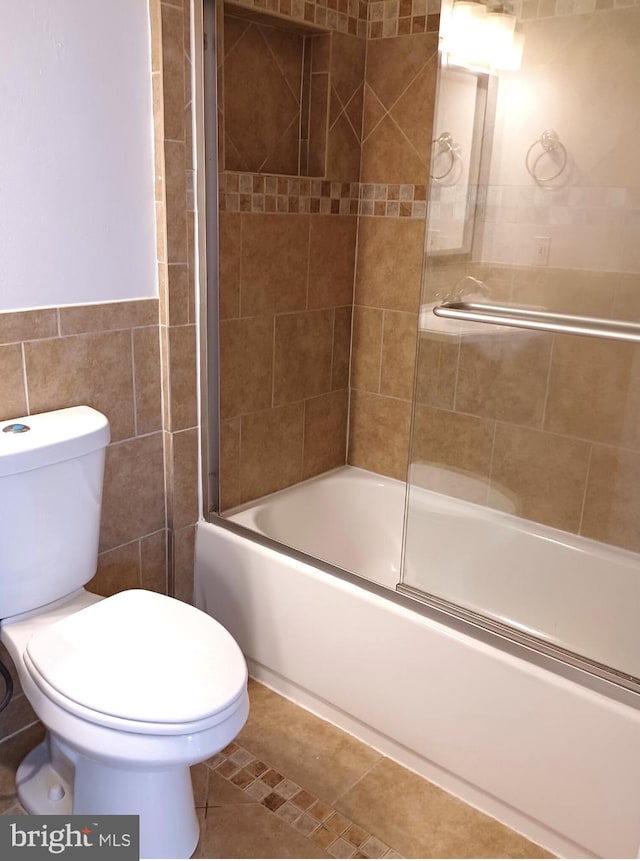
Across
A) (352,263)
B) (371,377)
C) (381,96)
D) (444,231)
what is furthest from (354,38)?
(371,377)

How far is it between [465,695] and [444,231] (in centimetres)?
113

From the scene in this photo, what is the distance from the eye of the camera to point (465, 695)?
172 cm

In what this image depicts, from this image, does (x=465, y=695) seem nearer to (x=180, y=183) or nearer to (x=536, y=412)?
(x=536, y=412)

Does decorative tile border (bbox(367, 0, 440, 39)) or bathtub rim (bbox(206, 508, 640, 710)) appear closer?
bathtub rim (bbox(206, 508, 640, 710))

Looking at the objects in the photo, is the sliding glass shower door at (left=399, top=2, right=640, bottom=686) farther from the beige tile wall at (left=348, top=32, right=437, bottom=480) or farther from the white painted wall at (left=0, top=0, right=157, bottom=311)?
the white painted wall at (left=0, top=0, right=157, bottom=311)

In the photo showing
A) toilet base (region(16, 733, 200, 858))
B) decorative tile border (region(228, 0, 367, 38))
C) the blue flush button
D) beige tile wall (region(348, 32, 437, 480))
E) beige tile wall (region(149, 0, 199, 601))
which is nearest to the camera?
toilet base (region(16, 733, 200, 858))

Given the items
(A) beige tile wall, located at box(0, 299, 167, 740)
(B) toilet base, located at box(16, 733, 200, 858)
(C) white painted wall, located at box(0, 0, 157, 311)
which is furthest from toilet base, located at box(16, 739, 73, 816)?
(C) white painted wall, located at box(0, 0, 157, 311)

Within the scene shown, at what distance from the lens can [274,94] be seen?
2.27m

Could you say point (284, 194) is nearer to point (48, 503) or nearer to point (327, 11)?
point (327, 11)

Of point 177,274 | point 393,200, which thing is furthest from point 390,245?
point 177,274

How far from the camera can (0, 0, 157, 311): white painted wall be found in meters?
1.63

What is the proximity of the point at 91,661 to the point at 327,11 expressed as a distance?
193cm

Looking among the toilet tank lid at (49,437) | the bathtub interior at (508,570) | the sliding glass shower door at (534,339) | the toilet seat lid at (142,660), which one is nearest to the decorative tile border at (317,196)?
the sliding glass shower door at (534,339)

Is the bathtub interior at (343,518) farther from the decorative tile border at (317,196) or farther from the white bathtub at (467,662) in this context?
the decorative tile border at (317,196)
